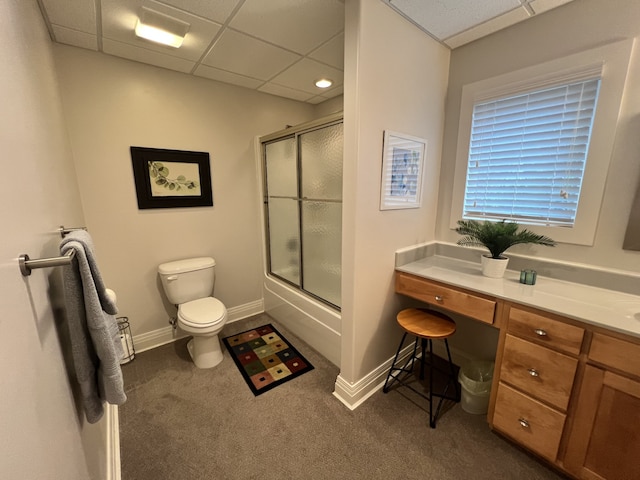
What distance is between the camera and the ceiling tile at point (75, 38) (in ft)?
5.27

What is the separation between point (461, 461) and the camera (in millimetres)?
1414

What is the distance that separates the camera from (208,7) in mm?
1425

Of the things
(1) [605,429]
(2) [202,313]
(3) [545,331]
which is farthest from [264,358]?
(1) [605,429]

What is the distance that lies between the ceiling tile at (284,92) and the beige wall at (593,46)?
61.6 inches

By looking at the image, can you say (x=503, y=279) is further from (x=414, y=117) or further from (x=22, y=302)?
(x=22, y=302)

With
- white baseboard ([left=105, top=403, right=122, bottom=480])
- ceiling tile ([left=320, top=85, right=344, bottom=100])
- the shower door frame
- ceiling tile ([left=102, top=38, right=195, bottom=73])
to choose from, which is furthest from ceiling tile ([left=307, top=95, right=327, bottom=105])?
white baseboard ([left=105, top=403, right=122, bottom=480])

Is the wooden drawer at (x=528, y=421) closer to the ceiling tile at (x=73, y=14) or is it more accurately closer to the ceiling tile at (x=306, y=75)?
the ceiling tile at (x=306, y=75)

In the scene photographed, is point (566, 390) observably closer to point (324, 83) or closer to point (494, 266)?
point (494, 266)

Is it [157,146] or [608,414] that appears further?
[157,146]

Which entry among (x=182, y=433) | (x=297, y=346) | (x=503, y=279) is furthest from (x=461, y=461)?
(x=182, y=433)

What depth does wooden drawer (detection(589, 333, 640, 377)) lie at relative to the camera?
106 centimetres

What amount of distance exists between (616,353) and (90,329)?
1.94m

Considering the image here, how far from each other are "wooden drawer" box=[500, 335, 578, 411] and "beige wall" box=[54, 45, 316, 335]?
2.30 m

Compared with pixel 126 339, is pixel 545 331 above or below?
above
